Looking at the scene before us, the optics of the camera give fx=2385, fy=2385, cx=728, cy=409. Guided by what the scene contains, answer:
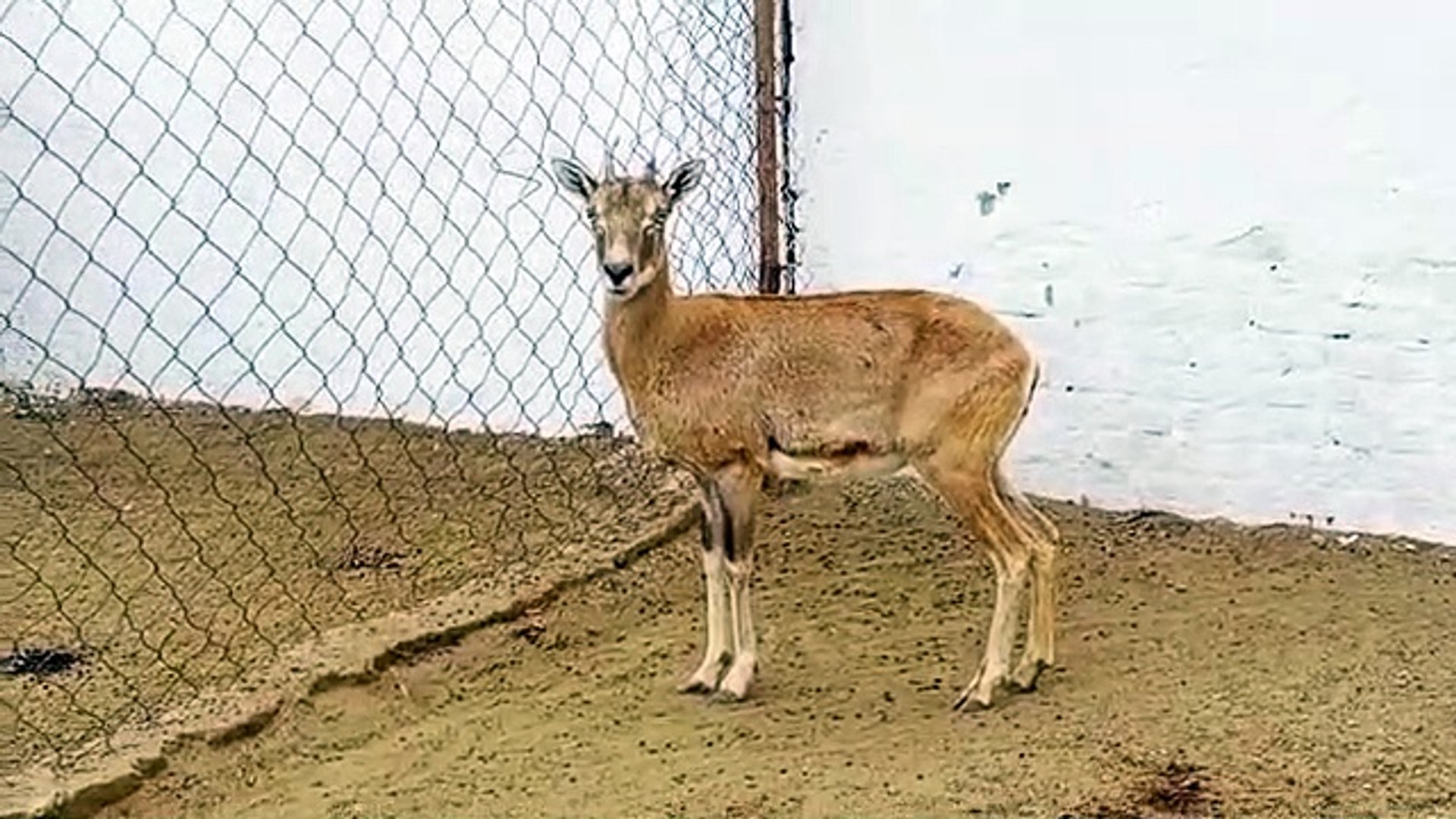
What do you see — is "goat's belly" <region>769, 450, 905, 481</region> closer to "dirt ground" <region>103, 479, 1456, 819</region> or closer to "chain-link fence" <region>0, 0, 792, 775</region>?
"dirt ground" <region>103, 479, 1456, 819</region>

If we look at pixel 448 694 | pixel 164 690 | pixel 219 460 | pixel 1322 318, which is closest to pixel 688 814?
pixel 448 694

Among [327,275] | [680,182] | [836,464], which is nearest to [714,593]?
[836,464]

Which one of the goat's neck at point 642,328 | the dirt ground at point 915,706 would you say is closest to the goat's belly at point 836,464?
the goat's neck at point 642,328

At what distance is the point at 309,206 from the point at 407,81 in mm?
477

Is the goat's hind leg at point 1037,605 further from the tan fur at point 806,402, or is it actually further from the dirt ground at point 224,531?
the dirt ground at point 224,531

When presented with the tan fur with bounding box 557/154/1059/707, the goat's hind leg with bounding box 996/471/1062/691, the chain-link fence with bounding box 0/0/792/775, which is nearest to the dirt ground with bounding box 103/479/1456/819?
the goat's hind leg with bounding box 996/471/1062/691

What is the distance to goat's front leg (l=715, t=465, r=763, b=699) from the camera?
4691mm

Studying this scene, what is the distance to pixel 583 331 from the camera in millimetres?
6430

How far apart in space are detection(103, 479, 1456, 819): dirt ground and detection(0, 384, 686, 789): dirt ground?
0.32m

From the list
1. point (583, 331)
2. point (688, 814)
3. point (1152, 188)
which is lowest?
point (688, 814)

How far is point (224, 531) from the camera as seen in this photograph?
593 cm

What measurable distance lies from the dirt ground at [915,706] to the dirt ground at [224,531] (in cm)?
A: 32

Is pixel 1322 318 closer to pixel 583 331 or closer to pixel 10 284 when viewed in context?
pixel 583 331

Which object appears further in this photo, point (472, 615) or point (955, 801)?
point (472, 615)
